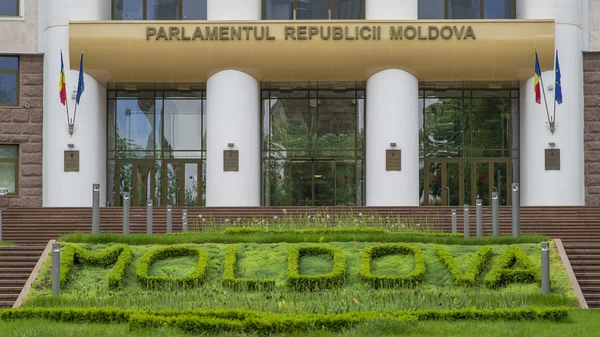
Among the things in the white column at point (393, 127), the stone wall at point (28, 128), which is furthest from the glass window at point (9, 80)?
the white column at point (393, 127)

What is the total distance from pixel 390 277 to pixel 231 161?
64.1 feet

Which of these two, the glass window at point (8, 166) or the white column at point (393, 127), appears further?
the glass window at point (8, 166)

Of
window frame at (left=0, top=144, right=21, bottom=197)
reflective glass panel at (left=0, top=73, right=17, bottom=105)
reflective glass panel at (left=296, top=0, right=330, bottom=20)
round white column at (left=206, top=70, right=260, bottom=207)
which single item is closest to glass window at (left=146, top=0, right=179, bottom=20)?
round white column at (left=206, top=70, right=260, bottom=207)

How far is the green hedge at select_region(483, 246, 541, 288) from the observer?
59.7 ft

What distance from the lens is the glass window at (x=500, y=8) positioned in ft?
131

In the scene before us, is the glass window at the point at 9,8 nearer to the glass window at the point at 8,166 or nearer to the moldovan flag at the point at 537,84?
the glass window at the point at 8,166

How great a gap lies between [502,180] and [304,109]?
8.31 metres

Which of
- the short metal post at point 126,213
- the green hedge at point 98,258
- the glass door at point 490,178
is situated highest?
the glass door at point 490,178

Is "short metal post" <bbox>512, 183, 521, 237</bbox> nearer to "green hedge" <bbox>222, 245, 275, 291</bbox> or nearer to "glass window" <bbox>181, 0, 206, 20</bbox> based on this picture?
"green hedge" <bbox>222, 245, 275, 291</bbox>

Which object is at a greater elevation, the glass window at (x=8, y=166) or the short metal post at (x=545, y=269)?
the glass window at (x=8, y=166)

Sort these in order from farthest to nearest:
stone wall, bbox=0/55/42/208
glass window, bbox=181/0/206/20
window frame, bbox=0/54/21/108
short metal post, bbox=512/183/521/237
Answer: glass window, bbox=181/0/206/20
window frame, bbox=0/54/21/108
stone wall, bbox=0/55/42/208
short metal post, bbox=512/183/521/237

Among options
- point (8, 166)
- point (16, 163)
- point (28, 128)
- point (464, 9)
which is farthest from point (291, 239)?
point (8, 166)

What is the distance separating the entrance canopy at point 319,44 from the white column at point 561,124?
2.88 ft

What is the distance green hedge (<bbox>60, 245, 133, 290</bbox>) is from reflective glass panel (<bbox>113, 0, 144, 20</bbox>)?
21485 mm
